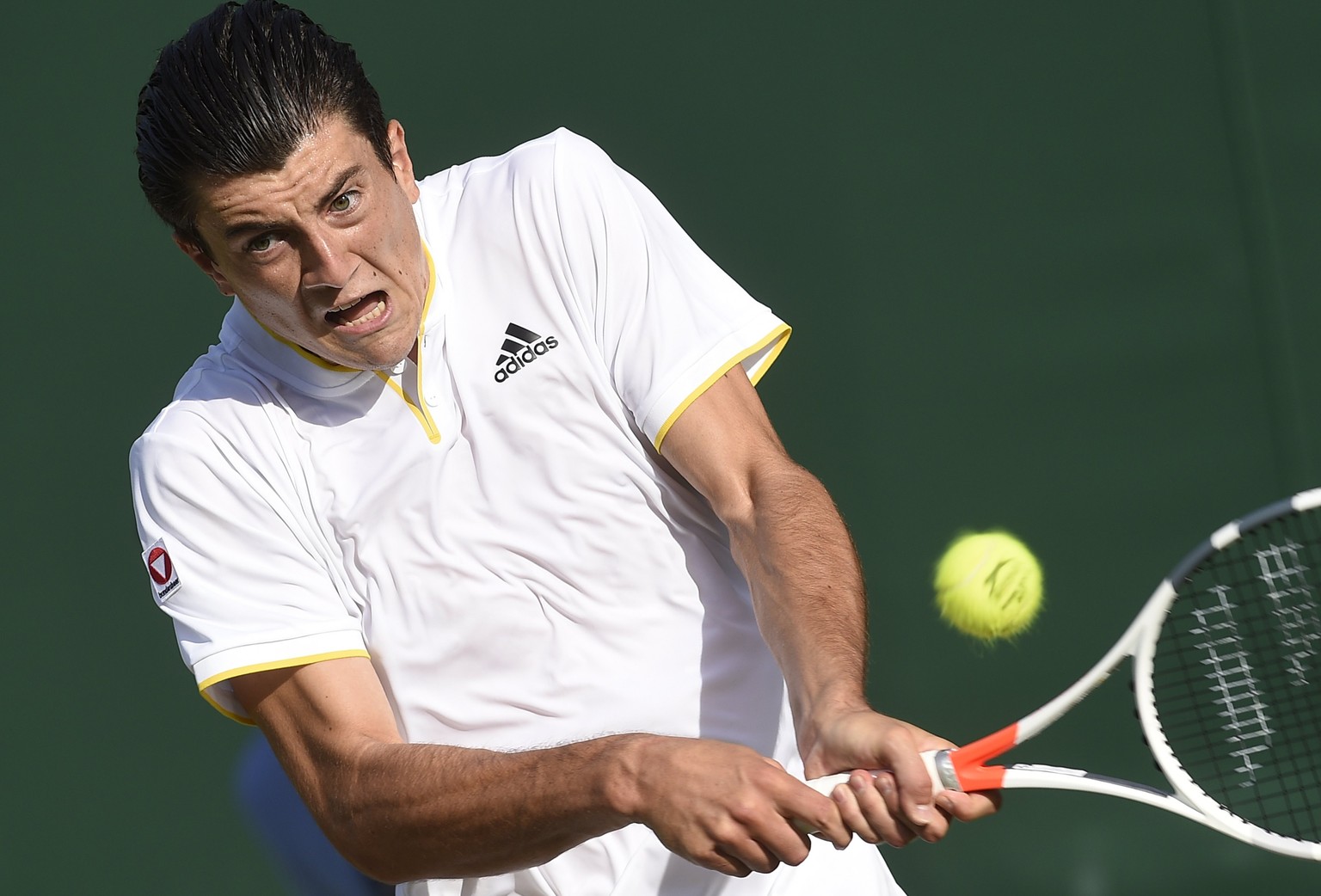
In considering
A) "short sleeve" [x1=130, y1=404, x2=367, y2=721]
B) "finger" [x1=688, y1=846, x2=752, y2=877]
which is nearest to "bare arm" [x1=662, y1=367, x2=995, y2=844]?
"finger" [x1=688, y1=846, x2=752, y2=877]

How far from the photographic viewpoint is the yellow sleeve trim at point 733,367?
1881mm

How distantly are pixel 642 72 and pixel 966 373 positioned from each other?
2.85 feet

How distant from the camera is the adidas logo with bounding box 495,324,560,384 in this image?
6.31 ft

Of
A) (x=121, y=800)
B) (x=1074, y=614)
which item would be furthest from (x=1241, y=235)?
(x=121, y=800)

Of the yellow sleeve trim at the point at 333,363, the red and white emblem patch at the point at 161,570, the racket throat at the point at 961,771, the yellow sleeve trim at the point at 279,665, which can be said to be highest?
Result: the yellow sleeve trim at the point at 333,363

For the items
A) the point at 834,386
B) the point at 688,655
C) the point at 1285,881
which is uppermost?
the point at 834,386

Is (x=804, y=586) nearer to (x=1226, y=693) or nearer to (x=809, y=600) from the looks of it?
(x=809, y=600)

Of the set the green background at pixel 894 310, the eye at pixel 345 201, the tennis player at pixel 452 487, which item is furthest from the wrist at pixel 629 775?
the green background at pixel 894 310

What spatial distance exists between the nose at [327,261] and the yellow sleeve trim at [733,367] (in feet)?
1.34

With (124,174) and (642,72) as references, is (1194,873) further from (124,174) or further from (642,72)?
(124,174)

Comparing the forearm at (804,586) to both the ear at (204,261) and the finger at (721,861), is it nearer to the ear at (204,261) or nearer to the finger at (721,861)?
the finger at (721,861)

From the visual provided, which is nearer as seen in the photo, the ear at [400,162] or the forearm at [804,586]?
the forearm at [804,586]

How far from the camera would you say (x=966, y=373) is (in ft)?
10.3

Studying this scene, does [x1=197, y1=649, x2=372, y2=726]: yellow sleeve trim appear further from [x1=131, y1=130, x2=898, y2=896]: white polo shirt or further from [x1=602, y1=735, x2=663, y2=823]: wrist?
[x1=602, y1=735, x2=663, y2=823]: wrist
